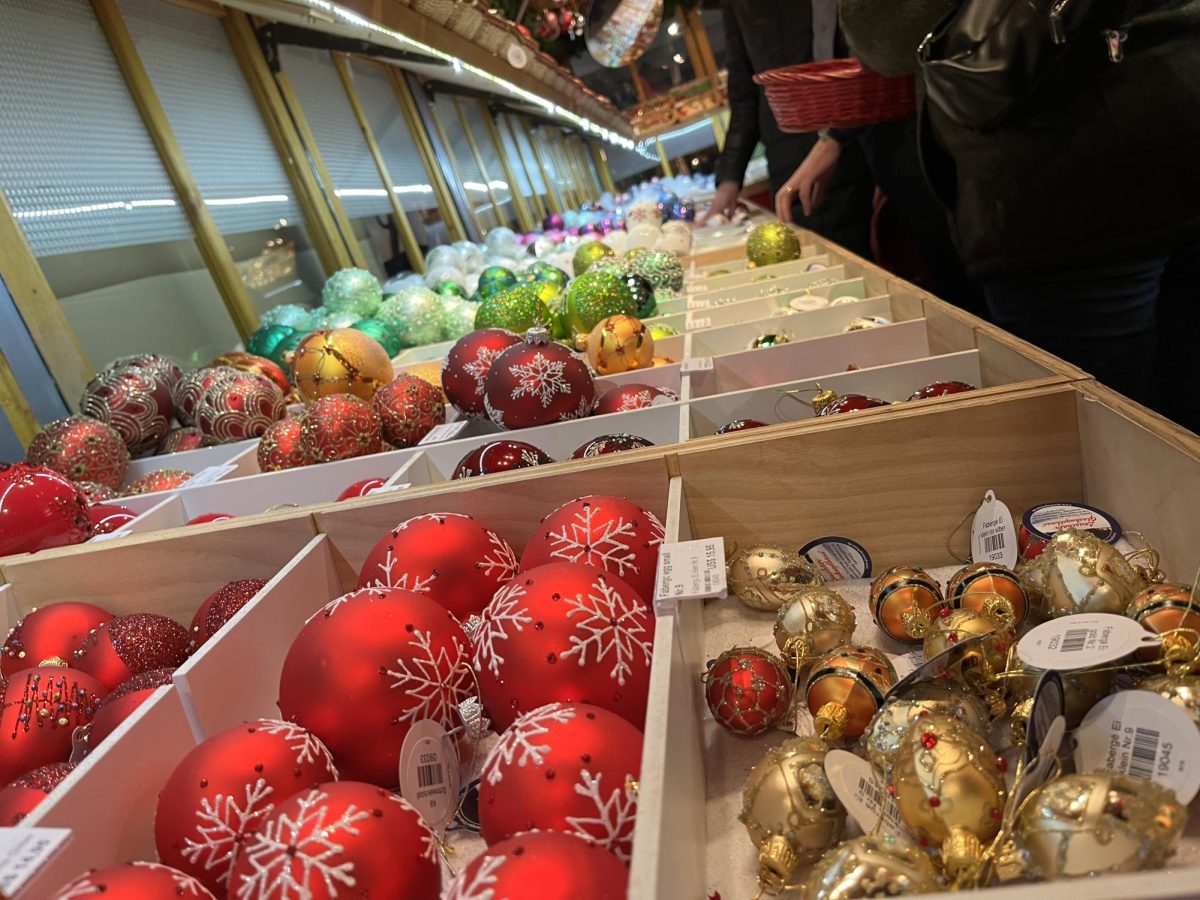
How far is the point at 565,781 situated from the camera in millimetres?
752

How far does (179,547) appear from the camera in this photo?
1400 millimetres

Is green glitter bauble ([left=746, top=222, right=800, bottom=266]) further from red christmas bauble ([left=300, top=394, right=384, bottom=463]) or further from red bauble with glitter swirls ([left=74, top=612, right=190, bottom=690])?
red bauble with glitter swirls ([left=74, top=612, right=190, bottom=690])

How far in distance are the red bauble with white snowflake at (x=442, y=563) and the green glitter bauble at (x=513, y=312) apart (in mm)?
1359

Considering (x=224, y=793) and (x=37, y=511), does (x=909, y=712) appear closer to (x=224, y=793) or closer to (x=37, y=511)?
(x=224, y=793)

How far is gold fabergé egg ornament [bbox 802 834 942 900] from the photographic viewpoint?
630 mm

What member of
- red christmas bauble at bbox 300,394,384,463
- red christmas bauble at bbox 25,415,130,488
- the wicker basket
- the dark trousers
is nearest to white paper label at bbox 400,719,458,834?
red christmas bauble at bbox 300,394,384,463

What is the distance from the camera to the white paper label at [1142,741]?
2.24 feet

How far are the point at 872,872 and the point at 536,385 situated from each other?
1.26 metres

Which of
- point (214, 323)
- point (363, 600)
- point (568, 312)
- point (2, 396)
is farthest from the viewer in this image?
point (214, 323)

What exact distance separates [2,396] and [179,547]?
124 centimetres

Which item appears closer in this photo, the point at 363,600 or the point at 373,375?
the point at 363,600

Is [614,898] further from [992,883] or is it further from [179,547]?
[179,547]

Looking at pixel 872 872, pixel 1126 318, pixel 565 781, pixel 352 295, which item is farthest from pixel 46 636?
pixel 352 295

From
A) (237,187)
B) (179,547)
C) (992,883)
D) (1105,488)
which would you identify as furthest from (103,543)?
(237,187)
